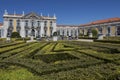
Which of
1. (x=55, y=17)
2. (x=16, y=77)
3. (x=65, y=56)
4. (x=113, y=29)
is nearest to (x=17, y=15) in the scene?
(x=55, y=17)

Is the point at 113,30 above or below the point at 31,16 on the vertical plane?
below

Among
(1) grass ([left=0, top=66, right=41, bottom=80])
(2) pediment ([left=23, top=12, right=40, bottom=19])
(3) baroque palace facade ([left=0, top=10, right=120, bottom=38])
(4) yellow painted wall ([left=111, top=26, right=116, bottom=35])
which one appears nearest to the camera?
(1) grass ([left=0, top=66, right=41, bottom=80])

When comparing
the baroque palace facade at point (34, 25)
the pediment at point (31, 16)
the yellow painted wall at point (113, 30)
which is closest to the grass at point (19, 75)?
the baroque palace facade at point (34, 25)

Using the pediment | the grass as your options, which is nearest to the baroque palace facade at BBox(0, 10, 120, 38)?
the pediment

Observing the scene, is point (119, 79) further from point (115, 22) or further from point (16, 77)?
point (115, 22)

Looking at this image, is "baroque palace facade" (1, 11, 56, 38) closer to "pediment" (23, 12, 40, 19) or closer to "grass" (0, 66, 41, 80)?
"pediment" (23, 12, 40, 19)

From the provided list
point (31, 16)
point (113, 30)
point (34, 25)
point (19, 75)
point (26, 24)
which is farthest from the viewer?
point (34, 25)

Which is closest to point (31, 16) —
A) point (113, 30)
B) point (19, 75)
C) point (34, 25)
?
point (34, 25)

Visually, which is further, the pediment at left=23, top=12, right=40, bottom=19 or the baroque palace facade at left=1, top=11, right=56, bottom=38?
the pediment at left=23, top=12, right=40, bottom=19

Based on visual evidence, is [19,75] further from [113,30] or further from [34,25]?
[34,25]

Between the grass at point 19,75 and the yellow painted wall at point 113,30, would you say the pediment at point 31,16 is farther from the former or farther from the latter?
the grass at point 19,75

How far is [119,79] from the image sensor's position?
5.53 metres

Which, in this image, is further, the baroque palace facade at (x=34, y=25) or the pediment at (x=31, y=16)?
the pediment at (x=31, y=16)

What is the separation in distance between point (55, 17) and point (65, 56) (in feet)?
170
